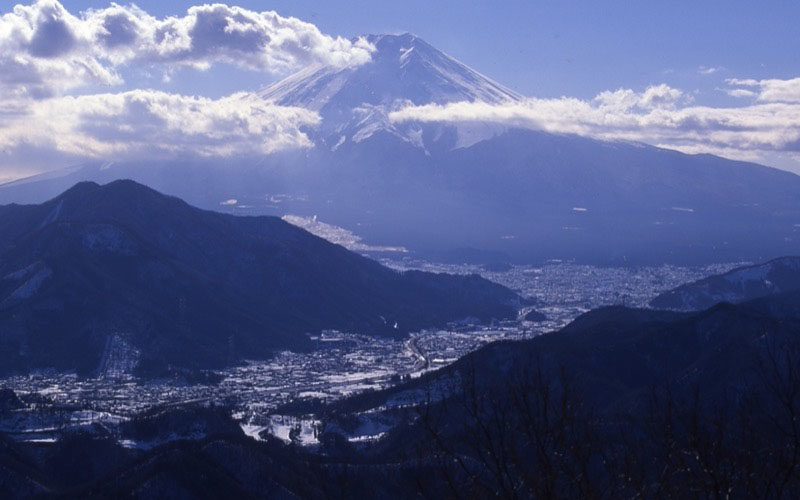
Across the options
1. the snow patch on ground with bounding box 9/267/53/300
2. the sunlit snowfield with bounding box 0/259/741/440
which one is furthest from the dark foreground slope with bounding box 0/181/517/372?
the sunlit snowfield with bounding box 0/259/741/440

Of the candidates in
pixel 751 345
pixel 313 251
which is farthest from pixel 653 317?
pixel 313 251

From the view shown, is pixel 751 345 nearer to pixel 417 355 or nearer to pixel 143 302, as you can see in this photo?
pixel 417 355

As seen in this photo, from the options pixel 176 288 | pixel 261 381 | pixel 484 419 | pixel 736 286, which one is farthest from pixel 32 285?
pixel 736 286

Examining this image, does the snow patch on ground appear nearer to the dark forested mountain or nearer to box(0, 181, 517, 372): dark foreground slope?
box(0, 181, 517, 372): dark foreground slope

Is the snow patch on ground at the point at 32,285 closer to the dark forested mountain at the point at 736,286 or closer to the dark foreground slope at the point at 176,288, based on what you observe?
the dark foreground slope at the point at 176,288

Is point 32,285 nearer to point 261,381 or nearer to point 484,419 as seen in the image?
point 261,381

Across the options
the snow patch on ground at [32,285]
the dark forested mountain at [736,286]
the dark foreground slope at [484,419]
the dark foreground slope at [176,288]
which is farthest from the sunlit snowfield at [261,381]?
the dark forested mountain at [736,286]

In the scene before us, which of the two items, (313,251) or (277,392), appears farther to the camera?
(313,251)
